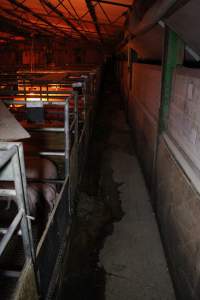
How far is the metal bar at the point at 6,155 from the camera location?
1.12 metres

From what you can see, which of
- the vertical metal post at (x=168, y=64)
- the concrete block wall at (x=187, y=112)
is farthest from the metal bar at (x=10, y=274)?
the vertical metal post at (x=168, y=64)

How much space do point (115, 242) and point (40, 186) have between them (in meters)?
1.38

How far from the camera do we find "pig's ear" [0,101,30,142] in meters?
1.58

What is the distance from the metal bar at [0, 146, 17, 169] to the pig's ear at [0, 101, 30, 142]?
293 millimetres

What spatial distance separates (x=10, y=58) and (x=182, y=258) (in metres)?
15.1

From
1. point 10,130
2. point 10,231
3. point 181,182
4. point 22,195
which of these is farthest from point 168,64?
point 10,231

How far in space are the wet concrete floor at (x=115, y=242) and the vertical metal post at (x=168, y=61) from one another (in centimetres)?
147

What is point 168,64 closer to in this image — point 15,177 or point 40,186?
point 40,186

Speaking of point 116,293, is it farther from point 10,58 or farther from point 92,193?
point 10,58

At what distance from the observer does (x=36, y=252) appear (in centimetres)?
178

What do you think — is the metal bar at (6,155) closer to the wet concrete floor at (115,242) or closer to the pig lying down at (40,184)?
the pig lying down at (40,184)

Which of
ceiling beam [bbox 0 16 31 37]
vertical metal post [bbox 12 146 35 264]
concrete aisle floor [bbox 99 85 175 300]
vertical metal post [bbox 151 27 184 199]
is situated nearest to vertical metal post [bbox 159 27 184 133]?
vertical metal post [bbox 151 27 184 199]

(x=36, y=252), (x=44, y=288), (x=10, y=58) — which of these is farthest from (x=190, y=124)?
(x=10, y=58)

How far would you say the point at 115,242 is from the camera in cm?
335
